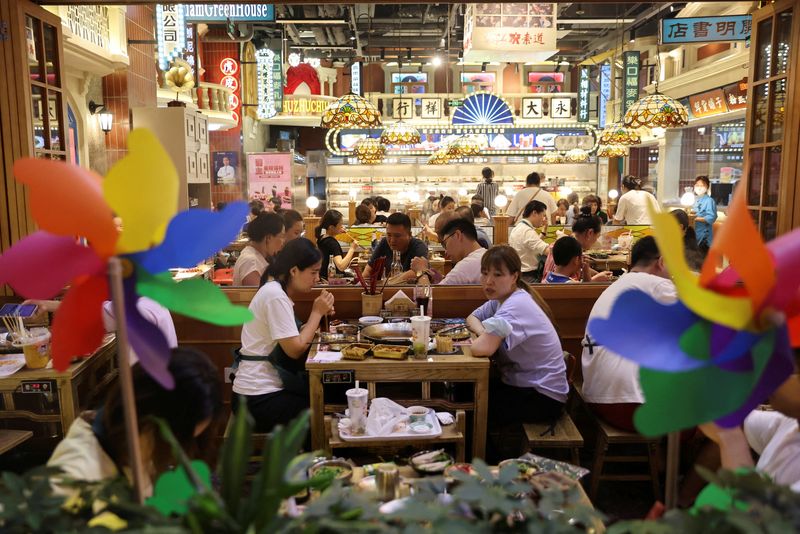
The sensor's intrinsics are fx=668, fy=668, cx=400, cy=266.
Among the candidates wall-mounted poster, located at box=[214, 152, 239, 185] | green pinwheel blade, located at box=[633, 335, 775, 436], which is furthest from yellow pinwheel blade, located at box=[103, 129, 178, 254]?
wall-mounted poster, located at box=[214, 152, 239, 185]

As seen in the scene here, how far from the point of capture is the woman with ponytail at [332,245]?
641 centimetres

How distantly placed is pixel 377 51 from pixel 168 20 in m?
12.0

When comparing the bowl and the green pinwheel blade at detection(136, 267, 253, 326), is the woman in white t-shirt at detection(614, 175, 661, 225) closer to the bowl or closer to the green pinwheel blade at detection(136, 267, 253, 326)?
the bowl

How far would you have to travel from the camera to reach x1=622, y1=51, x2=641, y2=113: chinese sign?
11.8m

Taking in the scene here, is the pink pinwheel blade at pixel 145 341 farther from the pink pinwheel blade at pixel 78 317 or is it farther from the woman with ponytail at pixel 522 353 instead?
the woman with ponytail at pixel 522 353

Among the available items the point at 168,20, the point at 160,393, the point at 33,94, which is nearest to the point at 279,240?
the point at 33,94

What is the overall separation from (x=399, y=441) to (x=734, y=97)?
34.3 feet

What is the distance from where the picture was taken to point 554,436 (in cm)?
327

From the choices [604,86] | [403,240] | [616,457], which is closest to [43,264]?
[616,457]

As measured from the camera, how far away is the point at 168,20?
8.22m

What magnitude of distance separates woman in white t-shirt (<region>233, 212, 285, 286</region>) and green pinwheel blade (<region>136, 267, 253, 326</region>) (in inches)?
133

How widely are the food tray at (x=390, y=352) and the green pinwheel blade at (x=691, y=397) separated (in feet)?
7.15

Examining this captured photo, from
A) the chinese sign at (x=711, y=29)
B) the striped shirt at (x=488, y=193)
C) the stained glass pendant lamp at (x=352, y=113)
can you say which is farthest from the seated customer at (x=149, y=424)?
the striped shirt at (x=488, y=193)

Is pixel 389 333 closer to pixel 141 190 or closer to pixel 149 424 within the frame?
pixel 149 424
